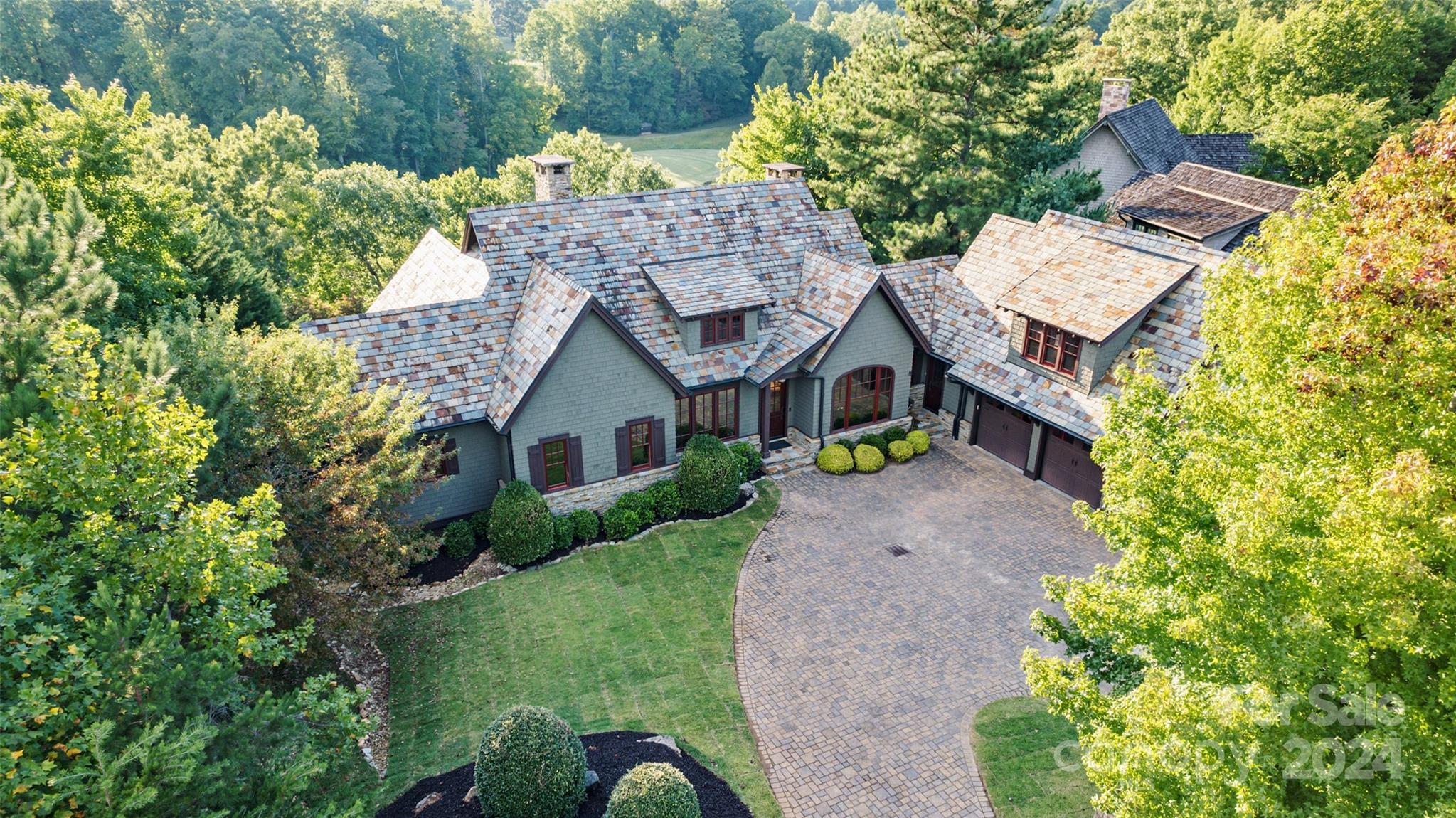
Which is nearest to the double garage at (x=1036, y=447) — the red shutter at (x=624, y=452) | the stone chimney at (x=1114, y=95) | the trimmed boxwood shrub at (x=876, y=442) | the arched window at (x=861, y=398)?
the arched window at (x=861, y=398)

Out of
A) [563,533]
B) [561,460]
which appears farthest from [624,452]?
[563,533]

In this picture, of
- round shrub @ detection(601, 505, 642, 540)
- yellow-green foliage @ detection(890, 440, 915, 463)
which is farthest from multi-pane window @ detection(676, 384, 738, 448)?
yellow-green foliage @ detection(890, 440, 915, 463)

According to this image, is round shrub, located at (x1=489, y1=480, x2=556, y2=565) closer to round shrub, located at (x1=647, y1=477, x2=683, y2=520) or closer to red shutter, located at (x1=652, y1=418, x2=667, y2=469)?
round shrub, located at (x1=647, y1=477, x2=683, y2=520)

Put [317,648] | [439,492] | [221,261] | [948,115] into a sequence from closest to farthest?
[317,648]
[439,492]
[221,261]
[948,115]

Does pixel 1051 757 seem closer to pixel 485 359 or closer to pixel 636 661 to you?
pixel 636 661

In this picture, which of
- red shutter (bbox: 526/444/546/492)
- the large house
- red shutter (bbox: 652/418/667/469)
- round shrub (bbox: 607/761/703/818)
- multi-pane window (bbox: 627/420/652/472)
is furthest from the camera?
red shutter (bbox: 652/418/667/469)

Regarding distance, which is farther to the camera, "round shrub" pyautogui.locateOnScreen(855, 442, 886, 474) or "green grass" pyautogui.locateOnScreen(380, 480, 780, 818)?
"round shrub" pyautogui.locateOnScreen(855, 442, 886, 474)

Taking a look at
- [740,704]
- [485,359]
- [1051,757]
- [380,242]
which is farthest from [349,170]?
[1051,757]
